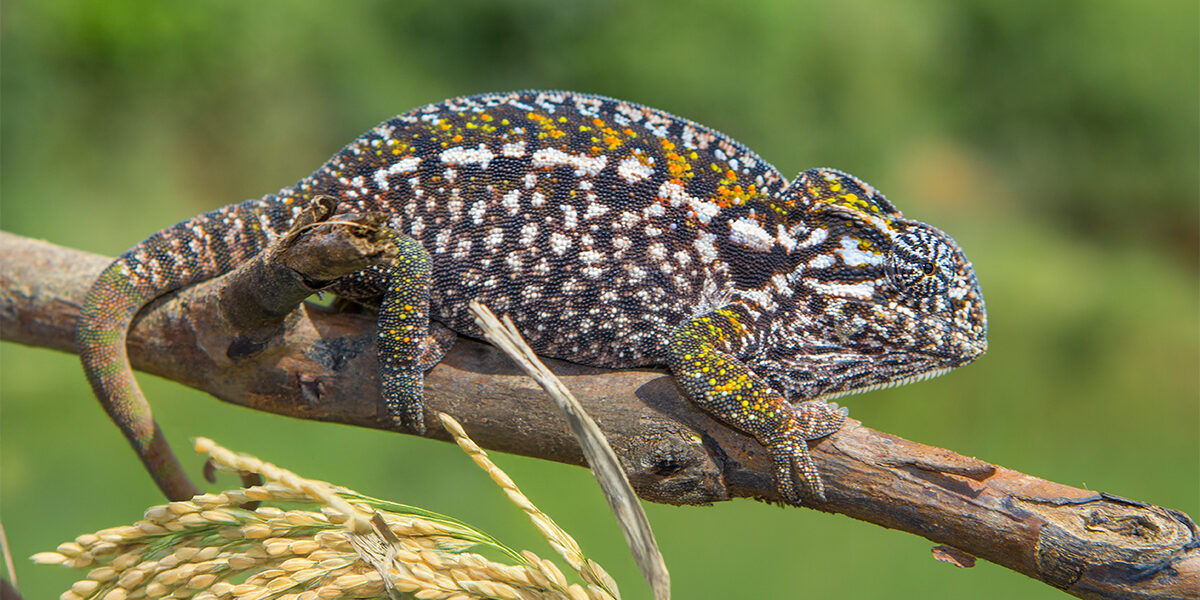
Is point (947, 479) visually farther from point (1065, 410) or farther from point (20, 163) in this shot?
point (20, 163)

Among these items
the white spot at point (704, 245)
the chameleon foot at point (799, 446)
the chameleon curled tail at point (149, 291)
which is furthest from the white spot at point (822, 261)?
the chameleon curled tail at point (149, 291)

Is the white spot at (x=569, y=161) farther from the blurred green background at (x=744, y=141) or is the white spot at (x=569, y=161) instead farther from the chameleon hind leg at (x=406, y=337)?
the blurred green background at (x=744, y=141)

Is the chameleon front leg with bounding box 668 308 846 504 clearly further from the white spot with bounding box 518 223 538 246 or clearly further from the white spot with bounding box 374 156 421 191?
the white spot with bounding box 374 156 421 191

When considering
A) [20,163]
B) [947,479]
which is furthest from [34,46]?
[947,479]

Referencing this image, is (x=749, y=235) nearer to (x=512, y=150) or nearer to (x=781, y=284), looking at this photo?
(x=781, y=284)

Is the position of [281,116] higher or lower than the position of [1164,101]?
lower

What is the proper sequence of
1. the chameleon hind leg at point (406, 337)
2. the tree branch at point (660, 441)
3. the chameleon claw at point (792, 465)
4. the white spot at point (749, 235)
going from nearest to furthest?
the tree branch at point (660, 441)
the chameleon claw at point (792, 465)
the chameleon hind leg at point (406, 337)
the white spot at point (749, 235)

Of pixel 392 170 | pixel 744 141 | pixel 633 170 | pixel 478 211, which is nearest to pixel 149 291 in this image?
pixel 392 170
